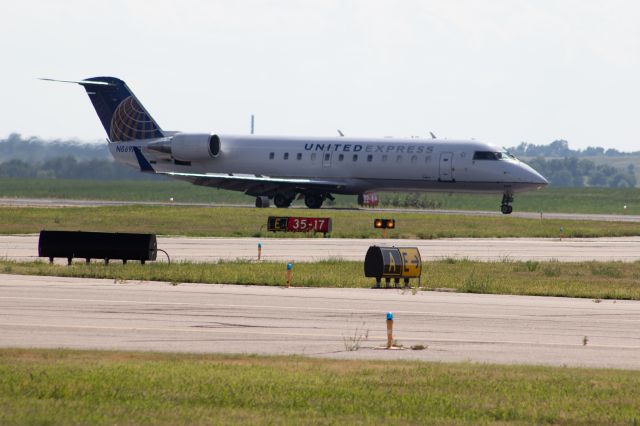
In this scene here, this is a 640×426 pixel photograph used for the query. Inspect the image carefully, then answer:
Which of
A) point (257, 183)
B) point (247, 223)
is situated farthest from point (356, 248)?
point (257, 183)

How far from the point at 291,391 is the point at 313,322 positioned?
23.4 ft

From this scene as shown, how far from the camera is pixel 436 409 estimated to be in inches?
523

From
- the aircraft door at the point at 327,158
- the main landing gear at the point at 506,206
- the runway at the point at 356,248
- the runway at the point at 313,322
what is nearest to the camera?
the runway at the point at 313,322

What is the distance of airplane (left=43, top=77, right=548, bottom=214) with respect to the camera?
2542 inches

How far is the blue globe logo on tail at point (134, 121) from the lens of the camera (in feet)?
238

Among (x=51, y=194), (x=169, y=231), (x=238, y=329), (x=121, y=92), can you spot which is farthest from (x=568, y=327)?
(x=51, y=194)

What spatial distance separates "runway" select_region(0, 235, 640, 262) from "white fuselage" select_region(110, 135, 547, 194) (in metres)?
13.4

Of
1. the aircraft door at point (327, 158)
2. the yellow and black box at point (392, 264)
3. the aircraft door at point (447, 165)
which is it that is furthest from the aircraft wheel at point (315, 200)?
the yellow and black box at point (392, 264)

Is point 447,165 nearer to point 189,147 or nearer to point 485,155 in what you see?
point 485,155

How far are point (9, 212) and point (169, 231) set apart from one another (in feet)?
35.7

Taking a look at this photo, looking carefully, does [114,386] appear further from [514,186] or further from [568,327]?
[514,186]

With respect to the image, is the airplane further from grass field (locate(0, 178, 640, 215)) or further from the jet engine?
grass field (locate(0, 178, 640, 215))

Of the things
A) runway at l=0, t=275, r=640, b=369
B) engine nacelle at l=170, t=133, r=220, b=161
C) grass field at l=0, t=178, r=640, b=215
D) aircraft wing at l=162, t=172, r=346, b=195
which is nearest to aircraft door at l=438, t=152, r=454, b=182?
aircraft wing at l=162, t=172, r=346, b=195

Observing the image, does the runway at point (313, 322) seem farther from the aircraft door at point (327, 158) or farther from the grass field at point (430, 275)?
the aircraft door at point (327, 158)
